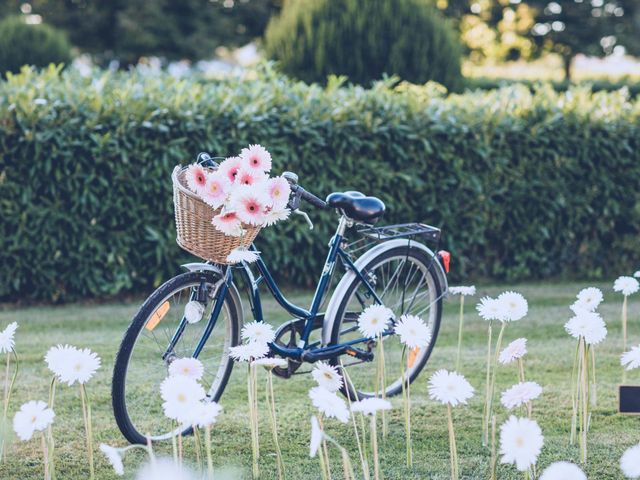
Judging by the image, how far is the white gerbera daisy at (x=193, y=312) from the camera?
3604 millimetres

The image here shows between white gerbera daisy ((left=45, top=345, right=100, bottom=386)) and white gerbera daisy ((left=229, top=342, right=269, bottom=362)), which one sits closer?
white gerbera daisy ((left=45, top=345, right=100, bottom=386))

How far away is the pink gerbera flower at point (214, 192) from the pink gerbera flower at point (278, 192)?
201 mm

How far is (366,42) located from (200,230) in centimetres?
614

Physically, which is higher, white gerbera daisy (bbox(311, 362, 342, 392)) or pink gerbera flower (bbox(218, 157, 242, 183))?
pink gerbera flower (bbox(218, 157, 242, 183))

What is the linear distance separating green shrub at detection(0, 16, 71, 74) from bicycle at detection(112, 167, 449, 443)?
10637 millimetres

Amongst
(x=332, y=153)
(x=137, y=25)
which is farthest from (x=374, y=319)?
(x=137, y=25)

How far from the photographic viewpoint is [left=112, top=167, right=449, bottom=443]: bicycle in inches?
144

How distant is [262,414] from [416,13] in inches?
244

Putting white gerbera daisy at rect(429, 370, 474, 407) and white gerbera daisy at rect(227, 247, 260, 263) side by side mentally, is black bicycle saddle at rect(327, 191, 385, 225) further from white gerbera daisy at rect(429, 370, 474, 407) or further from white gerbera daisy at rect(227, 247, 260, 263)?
white gerbera daisy at rect(429, 370, 474, 407)

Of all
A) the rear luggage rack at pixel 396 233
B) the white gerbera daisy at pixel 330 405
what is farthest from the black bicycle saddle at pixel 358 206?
the white gerbera daisy at pixel 330 405

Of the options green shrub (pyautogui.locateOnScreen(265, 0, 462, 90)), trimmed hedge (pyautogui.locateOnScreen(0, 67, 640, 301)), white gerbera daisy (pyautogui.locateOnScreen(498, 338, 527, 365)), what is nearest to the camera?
white gerbera daisy (pyautogui.locateOnScreen(498, 338, 527, 365))

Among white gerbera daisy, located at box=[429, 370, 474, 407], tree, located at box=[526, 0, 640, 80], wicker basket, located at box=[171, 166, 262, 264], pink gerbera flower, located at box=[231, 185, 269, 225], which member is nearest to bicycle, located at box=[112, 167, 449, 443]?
wicker basket, located at box=[171, 166, 262, 264]

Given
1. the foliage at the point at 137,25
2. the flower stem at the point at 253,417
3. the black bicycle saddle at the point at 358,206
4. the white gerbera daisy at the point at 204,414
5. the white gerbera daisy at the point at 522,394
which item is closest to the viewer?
the white gerbera daisy at the point at 204,414

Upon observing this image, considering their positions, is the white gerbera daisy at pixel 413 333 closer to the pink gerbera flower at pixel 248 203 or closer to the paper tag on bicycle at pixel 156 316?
the pink gerbera flower at pixel 248 203
